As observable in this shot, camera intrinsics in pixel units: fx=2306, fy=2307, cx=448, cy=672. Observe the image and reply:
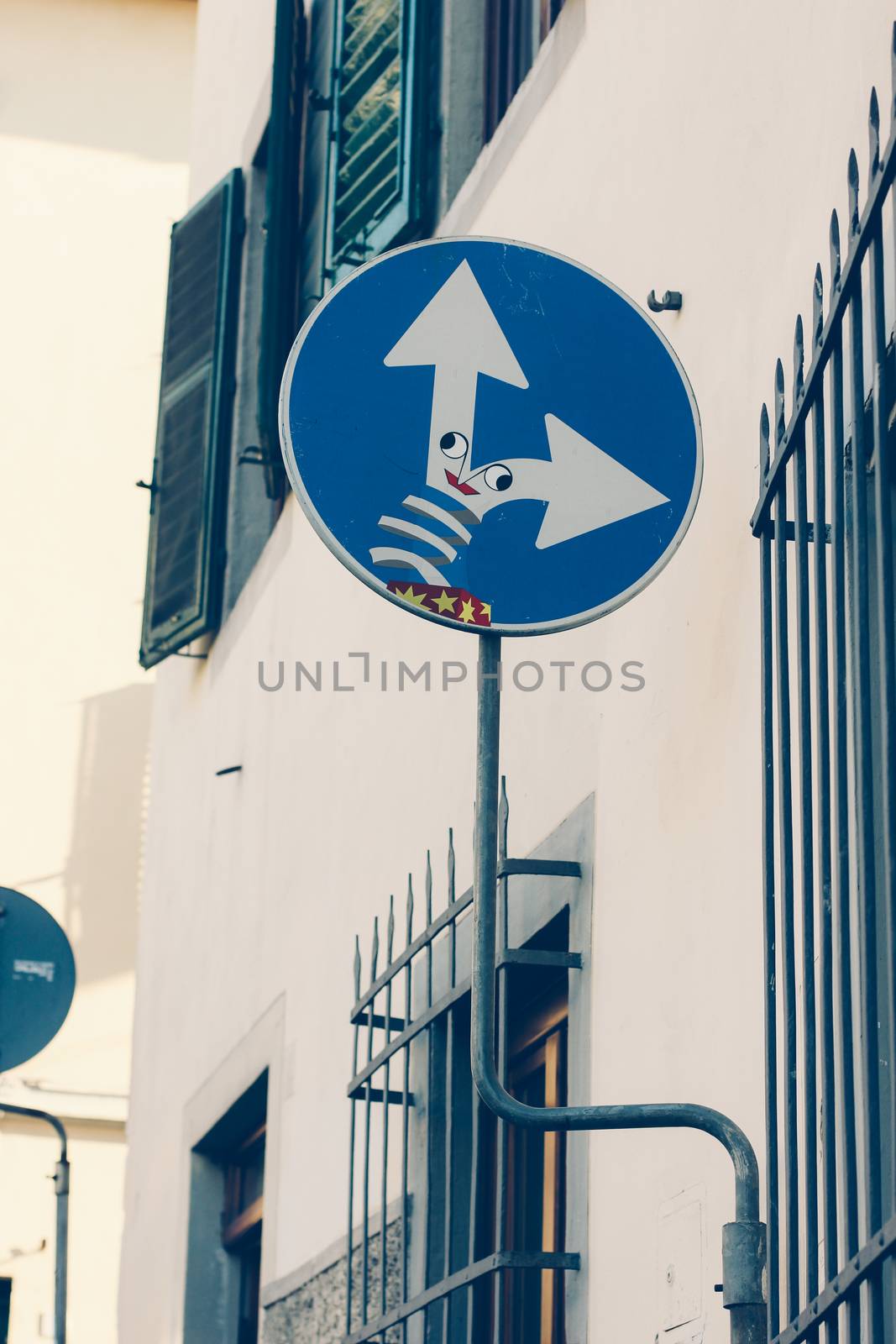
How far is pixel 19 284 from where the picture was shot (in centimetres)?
1568

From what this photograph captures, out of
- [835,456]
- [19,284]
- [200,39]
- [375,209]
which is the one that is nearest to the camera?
[835,456]

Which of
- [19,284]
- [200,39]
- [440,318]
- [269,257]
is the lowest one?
[440,318]

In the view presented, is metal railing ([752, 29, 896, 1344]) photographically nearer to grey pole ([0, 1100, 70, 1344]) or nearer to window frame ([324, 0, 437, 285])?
window frame ([324, 0, 437, 285])

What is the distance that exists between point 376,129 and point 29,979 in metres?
3.01

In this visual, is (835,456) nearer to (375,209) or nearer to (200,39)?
(375,209)

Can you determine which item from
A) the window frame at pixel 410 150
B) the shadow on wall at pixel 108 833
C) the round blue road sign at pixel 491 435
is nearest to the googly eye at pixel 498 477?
the round blue road sign at pixel 491 435

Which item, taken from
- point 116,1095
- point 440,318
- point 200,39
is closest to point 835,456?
point 440,318

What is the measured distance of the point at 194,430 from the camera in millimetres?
8820

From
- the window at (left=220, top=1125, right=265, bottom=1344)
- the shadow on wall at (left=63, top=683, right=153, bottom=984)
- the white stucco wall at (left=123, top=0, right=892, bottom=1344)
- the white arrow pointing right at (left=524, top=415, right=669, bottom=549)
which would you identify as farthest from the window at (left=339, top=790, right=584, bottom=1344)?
the shadow on wall at (left=63, top=683, right=153, bottom=984)

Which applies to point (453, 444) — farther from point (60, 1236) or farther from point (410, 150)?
point (60, 1236)

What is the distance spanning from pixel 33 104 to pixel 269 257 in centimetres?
866

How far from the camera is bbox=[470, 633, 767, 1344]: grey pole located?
2.81 metres

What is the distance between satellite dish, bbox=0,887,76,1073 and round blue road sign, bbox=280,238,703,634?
4.72 m

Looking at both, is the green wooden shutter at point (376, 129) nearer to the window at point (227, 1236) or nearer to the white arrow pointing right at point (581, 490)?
the window at point (227, 1236)
